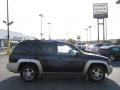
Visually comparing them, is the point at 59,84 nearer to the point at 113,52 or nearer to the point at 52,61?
the point at 52,61

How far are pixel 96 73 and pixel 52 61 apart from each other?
2056mm

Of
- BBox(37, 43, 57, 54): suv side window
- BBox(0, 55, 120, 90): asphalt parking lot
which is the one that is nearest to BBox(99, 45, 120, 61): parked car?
BBox(0, 55, 120, 90): asphalt parking lot

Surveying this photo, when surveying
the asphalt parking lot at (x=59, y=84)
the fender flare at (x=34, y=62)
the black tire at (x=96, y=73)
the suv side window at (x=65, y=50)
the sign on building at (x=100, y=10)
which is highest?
the sign on building at (x=100, y=10)

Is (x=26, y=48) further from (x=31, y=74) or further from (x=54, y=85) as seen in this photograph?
(x=54, y=85)

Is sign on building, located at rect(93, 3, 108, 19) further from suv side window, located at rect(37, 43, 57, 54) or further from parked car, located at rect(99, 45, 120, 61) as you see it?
suv side window, located at rect(37, 43, 57, 54)

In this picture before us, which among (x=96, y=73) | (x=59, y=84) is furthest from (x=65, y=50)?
(x=96, y=73)

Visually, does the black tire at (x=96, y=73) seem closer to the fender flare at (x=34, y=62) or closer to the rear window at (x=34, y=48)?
the rear window at (x=34, y=48)

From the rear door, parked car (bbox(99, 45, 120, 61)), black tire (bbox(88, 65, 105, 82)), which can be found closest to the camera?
the rear door

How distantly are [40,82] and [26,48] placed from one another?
64.4 inches

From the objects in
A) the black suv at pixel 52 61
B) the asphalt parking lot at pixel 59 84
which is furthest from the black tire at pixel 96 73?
the asphalt parking lot at pixel 59 84

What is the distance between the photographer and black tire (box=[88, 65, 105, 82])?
43.3 ft

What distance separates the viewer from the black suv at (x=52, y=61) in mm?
12938

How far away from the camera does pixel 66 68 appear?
12914 millimetres

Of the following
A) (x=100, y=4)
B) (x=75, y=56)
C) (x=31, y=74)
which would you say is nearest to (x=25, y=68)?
(x=31, y=74)
